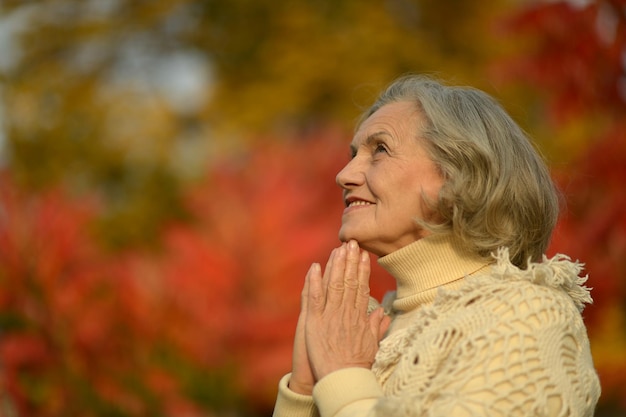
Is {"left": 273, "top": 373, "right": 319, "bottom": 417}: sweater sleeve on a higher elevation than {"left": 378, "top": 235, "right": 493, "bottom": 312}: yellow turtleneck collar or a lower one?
lower

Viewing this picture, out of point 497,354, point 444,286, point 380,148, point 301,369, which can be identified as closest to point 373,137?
point 380,148

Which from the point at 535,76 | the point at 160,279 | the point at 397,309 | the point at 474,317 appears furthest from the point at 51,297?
the point at 474,317

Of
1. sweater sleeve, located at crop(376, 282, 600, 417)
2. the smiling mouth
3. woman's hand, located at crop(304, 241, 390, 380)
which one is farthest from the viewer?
the smiling mouth

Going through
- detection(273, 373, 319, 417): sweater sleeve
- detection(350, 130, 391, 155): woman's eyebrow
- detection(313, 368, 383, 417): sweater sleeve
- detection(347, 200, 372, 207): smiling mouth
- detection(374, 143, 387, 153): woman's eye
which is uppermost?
detection(350, 130, 391, 155): woman's eyebrow

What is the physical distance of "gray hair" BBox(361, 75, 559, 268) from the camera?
2.52 meters

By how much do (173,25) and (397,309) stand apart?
43.6ft

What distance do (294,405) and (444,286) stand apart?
0.49 meters

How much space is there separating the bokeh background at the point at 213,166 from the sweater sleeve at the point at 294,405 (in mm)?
1126

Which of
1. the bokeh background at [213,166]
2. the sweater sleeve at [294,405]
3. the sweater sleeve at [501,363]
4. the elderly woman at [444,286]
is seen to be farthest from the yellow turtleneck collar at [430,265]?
the bokeh background at [213,166]

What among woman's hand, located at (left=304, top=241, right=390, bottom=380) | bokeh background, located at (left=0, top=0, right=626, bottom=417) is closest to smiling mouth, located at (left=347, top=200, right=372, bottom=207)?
woman's hand, located at (left=304, top=241, right=390, bottom=380)

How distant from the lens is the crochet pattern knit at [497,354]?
217cm

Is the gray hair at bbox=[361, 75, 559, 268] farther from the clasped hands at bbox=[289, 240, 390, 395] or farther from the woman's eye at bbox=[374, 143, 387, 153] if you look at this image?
the clasped hands at bbox=[289, 240, 390, 395]

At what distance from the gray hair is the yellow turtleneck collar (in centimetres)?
4

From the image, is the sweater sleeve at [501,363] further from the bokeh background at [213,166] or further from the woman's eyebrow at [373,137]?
the bokeh background at [213,166]
